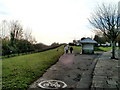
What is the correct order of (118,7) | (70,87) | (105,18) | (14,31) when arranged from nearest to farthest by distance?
(70,87), (118,7), (105,18), (14,31)

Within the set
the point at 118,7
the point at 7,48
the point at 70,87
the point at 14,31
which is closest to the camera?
the point at 70,87

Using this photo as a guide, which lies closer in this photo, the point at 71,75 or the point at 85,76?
the point at 85,76

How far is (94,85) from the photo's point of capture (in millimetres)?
6938

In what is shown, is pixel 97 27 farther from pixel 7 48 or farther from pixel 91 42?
pixel 7 48

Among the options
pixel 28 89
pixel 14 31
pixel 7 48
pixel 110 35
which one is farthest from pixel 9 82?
pixel 14 31

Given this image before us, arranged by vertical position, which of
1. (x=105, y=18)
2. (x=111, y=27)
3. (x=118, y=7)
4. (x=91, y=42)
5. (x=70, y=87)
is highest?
(x=118, y=7)

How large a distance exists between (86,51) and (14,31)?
26375 mm

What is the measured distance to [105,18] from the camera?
60.0ft

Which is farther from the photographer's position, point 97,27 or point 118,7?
point 97,27

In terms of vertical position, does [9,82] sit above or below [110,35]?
below

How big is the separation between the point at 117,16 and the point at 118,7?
111 cm

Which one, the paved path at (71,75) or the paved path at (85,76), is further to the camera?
the paved path at (71,75)

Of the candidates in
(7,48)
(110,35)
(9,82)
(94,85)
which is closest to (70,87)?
(94,85)

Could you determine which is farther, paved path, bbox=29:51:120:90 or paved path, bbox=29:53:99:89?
paved path, bbox=29:53:99:89
